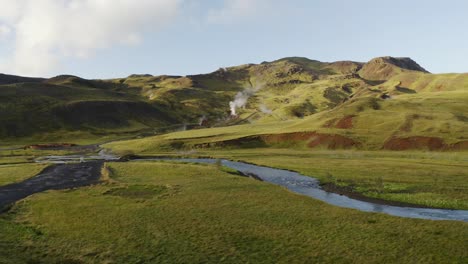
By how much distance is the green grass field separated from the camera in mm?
31438

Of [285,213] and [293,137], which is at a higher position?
[293,137]

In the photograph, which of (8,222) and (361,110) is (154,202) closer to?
(8,222)

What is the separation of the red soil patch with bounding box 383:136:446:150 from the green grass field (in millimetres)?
63674

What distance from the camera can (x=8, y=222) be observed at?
40906 mm

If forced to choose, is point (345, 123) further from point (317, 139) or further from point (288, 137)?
point (288, 137)

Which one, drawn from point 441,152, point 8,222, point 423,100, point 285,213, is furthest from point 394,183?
point 423,100

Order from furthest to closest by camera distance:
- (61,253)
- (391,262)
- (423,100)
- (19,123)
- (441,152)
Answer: (19,123), (423,100), (441,152), (61,253), (391,262)

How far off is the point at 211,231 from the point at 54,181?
41.2 m

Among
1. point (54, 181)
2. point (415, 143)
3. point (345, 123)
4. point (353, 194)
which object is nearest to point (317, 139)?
point (345, 123)

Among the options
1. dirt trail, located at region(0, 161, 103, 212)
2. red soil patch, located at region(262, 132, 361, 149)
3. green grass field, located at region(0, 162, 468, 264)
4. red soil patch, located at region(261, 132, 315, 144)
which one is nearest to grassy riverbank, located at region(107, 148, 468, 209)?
red soil patch, located at region(262, 132, 361, 149)

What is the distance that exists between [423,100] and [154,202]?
503ft

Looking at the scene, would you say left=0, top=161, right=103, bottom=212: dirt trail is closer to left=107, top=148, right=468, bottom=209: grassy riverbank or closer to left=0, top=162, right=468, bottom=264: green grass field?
left=0, top=162, right=468, bottom=264: green grass field

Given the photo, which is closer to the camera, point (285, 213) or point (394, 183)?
point (285, 213)

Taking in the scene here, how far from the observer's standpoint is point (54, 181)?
67.2m
